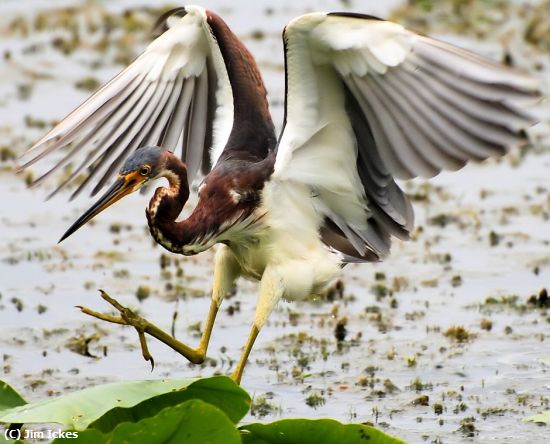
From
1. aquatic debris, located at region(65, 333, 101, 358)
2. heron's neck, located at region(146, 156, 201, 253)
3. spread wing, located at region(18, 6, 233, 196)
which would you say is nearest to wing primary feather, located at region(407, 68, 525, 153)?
heron's neck, located at region(146, 156, 201, 253)

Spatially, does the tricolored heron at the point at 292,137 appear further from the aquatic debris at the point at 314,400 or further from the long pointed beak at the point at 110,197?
the aquatic debris at the point at 314,400

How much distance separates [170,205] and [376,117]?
3.20ft

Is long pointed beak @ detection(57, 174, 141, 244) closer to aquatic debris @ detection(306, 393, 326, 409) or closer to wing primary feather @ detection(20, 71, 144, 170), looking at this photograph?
wing primary feather @ detection(20, 71, 144, 170)

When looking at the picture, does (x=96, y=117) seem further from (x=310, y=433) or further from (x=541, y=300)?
(x=541, y=300)

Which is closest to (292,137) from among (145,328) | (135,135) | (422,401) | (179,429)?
(145,328)

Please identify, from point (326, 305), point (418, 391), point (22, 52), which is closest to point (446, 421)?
point (418, 391)

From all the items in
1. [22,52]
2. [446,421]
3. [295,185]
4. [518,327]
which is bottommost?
[446,421]

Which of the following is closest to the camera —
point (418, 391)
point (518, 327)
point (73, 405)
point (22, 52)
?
point (73, 405)

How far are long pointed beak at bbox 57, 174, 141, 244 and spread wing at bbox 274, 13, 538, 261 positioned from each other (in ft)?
2.43

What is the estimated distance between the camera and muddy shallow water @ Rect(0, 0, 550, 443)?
21.9 ft

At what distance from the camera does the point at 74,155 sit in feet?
21.8

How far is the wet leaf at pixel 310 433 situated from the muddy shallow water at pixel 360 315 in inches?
45.3

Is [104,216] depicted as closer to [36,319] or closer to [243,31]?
[36,319]

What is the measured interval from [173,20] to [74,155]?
902 millimetres
